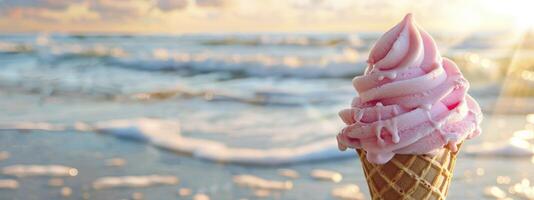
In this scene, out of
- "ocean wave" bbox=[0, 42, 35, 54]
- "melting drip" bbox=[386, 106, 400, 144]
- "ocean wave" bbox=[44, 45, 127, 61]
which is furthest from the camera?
"ocean wave" bbox=[0, 42, 35, 54]

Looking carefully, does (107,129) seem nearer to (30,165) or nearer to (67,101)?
(30,165)

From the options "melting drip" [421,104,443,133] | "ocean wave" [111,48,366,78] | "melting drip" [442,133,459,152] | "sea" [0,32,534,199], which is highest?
"melting drip" [421,104,443,133]

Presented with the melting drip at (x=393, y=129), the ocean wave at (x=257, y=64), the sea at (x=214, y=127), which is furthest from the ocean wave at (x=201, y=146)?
the ocean wave at (x=257, y=64)

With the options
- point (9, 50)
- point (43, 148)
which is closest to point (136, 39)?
point (9, 50)

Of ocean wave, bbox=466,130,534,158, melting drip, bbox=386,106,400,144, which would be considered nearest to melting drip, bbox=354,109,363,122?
melting drip, bbox=386,106,400,144

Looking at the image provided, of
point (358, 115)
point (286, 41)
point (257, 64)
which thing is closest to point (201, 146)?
point (358, 115)

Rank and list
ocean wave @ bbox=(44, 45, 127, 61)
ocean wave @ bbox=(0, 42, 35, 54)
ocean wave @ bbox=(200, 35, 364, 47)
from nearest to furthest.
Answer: ocean wave @ bbox=(44, 45, 127, 61)
ocean wave @ bbox=(0, 42, 35, 54)
ocean wave @ bbox=(200, 35, 364, 47)

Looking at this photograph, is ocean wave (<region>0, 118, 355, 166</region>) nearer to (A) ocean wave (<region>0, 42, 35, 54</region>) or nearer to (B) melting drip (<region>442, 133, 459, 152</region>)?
(B) melting drip (<region>442, 133, 459, 152</region>)

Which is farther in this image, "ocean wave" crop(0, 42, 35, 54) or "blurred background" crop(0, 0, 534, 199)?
"ocean wave" crop(0, 42, 35, 54)

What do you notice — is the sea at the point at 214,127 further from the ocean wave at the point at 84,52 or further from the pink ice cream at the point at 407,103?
the pink ice cream at the point at 407,103
